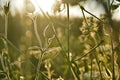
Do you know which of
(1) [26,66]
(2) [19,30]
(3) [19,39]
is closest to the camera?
(1) [26,66]

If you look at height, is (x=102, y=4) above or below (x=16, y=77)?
above

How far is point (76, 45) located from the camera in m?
4.77

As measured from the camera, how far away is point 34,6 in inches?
54.4

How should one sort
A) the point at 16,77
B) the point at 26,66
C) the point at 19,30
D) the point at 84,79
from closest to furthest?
1. the point at 16,77
2. the point at 84,79
3. the point at 26,66
4. the point at 19,30

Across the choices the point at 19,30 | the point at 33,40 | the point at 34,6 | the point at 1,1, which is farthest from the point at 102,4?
the point at 19,30

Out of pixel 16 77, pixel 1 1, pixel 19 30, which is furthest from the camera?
pixel 19 30

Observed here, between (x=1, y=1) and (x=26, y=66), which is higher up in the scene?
(x=1, y=1)

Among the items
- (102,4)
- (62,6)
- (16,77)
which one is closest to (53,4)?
(62,6)

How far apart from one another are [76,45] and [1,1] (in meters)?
3.34

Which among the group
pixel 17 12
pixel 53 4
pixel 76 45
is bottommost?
pixel 76 45

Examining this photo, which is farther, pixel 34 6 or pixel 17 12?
pixel 17 12

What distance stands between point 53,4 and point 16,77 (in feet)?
1.19

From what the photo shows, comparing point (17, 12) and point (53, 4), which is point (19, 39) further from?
point (53, 4)

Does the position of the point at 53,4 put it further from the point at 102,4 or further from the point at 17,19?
the point at 17,19
